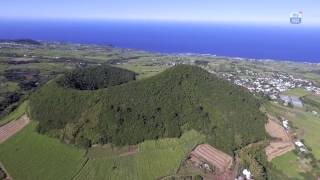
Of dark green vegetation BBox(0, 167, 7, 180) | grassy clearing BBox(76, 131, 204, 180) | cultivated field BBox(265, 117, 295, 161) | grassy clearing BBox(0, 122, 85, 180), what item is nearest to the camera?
dark green vegetation BBox(0, 167, 7, 180)

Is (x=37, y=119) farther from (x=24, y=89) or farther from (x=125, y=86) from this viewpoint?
(x=24, y=89)

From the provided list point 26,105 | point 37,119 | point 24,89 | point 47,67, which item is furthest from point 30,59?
point 37,119

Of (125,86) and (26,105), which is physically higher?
(125,86)

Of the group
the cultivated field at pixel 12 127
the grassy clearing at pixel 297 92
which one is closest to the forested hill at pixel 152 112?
the cultivated field at pixel 12 127

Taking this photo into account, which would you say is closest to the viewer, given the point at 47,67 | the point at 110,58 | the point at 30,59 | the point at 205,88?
the point at 205,88

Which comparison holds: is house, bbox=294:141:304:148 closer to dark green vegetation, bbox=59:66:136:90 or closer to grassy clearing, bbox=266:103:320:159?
grassy clearing, bbox=266:103:320:159

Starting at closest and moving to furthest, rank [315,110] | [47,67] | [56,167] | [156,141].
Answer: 1. [56,167]
2. [156,141]
3. [315,110]
4. [47,67]

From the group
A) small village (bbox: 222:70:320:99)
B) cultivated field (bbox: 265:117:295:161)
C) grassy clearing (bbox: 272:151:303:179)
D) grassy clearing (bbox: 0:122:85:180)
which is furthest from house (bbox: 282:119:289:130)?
grassy clearing (bbox: 0:122:85:180)
